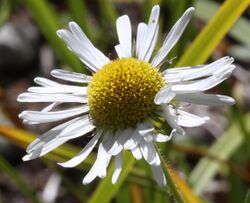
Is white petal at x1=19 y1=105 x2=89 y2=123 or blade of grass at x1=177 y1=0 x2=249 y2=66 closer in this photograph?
white petal at x1=19 y1=105 x2=89 y2=123

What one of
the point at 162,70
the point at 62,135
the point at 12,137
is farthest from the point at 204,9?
the point at 62,135

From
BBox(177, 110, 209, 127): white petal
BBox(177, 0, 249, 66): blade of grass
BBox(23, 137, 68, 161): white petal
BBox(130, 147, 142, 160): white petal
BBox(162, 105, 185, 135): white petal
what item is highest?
BBox(23, 137, 68, 161): white petal

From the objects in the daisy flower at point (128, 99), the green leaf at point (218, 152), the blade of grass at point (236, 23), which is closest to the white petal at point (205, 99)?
the daisy flower at point (128, 99)

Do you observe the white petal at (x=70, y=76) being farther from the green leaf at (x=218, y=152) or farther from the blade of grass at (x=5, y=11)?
the blade of grass at (x=5, y=11)

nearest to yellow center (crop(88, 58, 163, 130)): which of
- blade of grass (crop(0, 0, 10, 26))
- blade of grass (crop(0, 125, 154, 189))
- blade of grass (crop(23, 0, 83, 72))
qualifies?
blade of grass (crop(0, 125, 154, 189))

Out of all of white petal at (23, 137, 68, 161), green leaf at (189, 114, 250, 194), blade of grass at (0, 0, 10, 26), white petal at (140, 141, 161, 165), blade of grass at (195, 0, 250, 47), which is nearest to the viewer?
white petal at (140, 141, 161, 165)

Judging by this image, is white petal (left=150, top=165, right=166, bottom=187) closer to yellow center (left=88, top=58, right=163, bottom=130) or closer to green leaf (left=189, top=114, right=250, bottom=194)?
yellow center (left=88, top=58, right=163, bottom=130)
